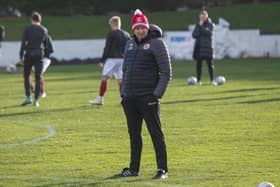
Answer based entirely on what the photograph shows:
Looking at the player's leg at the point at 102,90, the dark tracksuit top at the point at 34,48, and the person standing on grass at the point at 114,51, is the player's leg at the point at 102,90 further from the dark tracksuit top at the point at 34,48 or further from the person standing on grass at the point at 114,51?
the dark tracksuit top at the point at 34,48

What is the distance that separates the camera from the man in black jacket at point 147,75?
10.9 meters

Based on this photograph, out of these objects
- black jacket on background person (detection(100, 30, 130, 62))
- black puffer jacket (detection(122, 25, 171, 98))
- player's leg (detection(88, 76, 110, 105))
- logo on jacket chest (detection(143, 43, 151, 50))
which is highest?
logo on jacket chest (detection(143, 43, 151, 50))

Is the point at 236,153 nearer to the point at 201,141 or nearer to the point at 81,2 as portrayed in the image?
the point at 201,141

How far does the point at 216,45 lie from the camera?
43000 millimetres

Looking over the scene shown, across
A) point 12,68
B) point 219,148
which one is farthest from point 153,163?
point 12,68

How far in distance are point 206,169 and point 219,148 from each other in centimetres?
194

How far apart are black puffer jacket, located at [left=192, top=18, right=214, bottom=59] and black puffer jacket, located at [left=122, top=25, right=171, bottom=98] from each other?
50.8 feet

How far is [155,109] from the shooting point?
1105 centimetres

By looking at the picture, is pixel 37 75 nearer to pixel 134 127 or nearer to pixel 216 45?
pixel 134 127

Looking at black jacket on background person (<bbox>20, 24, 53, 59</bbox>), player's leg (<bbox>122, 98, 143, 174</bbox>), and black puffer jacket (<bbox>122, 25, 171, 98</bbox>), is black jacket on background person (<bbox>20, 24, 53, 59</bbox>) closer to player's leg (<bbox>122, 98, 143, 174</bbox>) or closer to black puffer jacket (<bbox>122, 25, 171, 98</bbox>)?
player's leg (<bbox>122, 98, 143, 174</bbox>)

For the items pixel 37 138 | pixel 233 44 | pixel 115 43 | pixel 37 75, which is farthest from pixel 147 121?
pixel 233 44

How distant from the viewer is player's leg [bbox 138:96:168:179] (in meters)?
11.0

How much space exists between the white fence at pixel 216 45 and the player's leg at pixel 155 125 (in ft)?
103

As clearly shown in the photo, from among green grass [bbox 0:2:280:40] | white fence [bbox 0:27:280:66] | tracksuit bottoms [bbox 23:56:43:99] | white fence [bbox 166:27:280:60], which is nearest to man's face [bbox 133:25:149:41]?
tracksuit bottoms [bbox 23:56:43:99]
